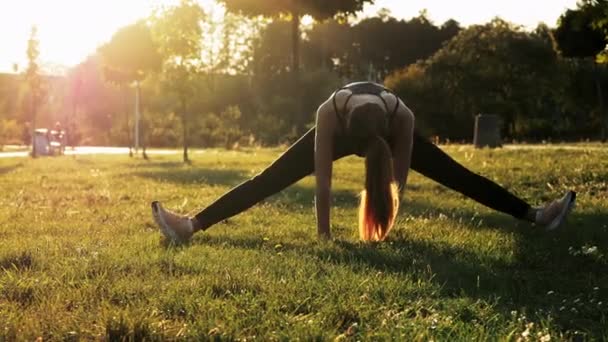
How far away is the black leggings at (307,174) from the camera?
632 cm

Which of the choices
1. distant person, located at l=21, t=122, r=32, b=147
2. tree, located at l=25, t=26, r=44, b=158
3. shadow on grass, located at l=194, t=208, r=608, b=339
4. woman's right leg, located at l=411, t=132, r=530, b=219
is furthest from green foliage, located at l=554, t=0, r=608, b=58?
distant person, located at l=21, t=122, r=32, b=147

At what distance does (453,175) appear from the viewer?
6.60 metres

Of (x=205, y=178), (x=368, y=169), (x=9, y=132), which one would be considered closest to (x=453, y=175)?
(x=368, y=169)

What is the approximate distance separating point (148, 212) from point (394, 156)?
3.88m

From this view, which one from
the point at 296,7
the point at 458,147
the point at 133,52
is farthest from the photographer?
the point at 133,52

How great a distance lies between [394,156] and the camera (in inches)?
240

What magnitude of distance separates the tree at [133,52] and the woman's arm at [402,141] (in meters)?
24.9

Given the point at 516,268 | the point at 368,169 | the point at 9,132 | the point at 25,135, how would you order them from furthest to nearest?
the point at 25,135
the point at 9,132
the point at 368,169
the point at 516,268

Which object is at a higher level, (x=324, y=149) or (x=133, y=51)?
(x=133, y=51)

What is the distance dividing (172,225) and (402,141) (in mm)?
2099

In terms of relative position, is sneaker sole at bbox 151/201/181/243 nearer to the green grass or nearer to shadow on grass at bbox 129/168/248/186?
the green grass

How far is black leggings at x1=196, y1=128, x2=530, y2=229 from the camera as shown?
20.7ft

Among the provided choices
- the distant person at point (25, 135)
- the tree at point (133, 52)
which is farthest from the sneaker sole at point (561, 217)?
the distant person at point (25, 135)

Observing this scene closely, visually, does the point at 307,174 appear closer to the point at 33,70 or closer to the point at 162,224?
the point at 162,224
